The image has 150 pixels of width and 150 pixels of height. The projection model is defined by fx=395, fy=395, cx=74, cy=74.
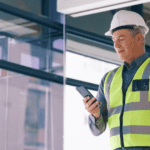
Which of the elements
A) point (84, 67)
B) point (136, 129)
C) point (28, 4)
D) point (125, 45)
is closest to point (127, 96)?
point (136, 129)

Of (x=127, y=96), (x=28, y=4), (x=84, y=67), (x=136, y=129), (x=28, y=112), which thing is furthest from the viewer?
(x=84, y=67)

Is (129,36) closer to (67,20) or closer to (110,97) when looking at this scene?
(110,97)

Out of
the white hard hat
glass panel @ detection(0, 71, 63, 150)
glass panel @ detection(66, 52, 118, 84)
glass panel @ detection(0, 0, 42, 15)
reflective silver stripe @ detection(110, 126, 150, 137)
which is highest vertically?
glass panel @ detection(0, 0, 42, 15)

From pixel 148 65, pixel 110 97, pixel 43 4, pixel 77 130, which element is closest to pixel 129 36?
pixel 148 65

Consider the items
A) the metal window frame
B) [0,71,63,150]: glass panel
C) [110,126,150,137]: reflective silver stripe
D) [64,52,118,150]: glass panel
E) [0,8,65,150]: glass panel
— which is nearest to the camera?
[110,126,150,137]: reflective silver stripe

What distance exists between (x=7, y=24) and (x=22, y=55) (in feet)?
1.42

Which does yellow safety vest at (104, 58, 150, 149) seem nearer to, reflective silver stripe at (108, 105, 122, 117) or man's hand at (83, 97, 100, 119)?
reflective silver stripe at (108, 105, 122, 117)

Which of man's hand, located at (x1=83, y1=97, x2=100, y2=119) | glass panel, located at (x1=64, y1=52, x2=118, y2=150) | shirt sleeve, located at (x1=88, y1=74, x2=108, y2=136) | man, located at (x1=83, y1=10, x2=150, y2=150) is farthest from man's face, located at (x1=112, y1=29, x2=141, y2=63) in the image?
glass panel, located at (x1=64, y1=52, x2=118, y2=150)

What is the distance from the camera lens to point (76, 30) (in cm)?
482

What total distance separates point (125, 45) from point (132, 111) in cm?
49

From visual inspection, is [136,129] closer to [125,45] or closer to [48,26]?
[125,45]

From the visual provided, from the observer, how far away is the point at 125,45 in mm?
2719

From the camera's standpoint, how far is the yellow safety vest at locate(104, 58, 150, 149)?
2.44 metres

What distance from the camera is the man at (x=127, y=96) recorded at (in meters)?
2.45
